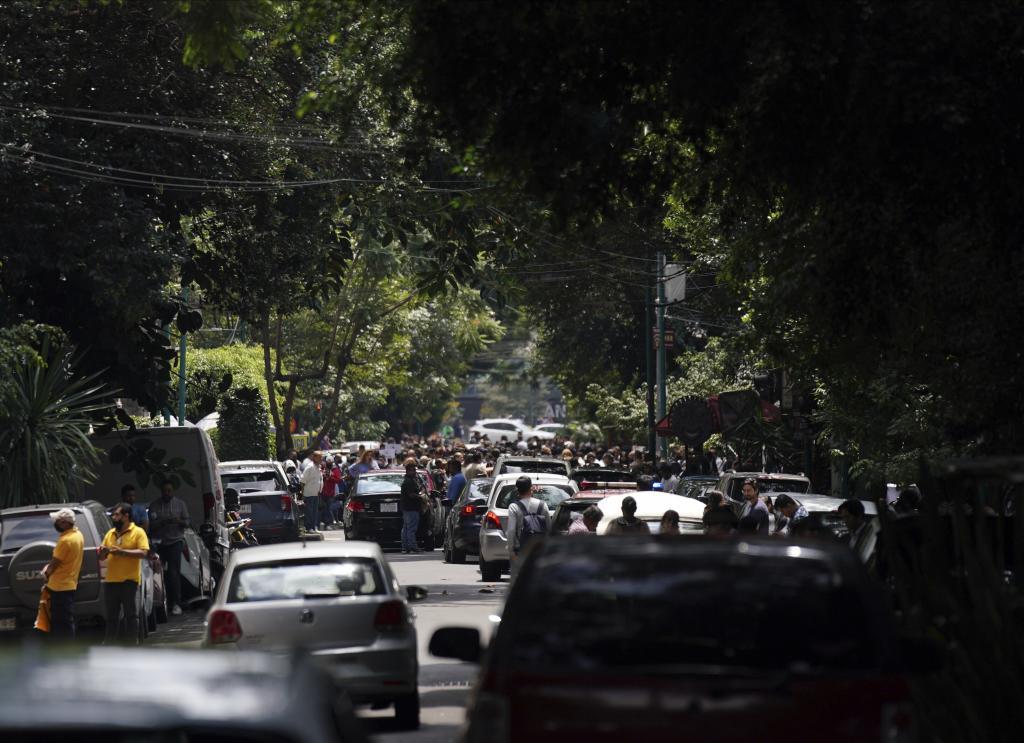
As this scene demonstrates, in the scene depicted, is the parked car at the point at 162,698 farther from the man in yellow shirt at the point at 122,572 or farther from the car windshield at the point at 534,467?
the car windshield at the point at 534,467

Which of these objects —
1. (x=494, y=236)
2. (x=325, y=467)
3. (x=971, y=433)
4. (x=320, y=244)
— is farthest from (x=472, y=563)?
(x=325, y=467)

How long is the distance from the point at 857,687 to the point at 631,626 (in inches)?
33.7

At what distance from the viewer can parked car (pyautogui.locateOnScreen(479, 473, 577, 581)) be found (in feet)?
83.9

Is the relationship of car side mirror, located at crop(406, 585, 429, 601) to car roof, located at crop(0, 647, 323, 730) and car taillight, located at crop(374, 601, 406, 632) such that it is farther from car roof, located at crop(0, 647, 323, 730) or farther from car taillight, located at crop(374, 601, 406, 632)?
car roof, located at crop(0, 647, 323, 730)

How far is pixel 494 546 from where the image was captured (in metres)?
25.5

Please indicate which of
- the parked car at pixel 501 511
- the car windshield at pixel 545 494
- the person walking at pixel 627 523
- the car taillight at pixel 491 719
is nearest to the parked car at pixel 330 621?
the person walking at pixel 627 523

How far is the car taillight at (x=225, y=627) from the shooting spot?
12.1 metres

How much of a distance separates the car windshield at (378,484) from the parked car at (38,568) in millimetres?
15229

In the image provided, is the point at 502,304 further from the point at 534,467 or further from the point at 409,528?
the point at 409,528

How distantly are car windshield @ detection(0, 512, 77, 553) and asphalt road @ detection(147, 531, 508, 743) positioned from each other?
5.51ft

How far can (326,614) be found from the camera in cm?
1227

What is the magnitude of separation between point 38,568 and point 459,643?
11.5 metres

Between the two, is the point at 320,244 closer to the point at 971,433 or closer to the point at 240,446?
the point at 971,433

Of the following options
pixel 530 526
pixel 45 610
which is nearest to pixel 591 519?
pixel 530 526
